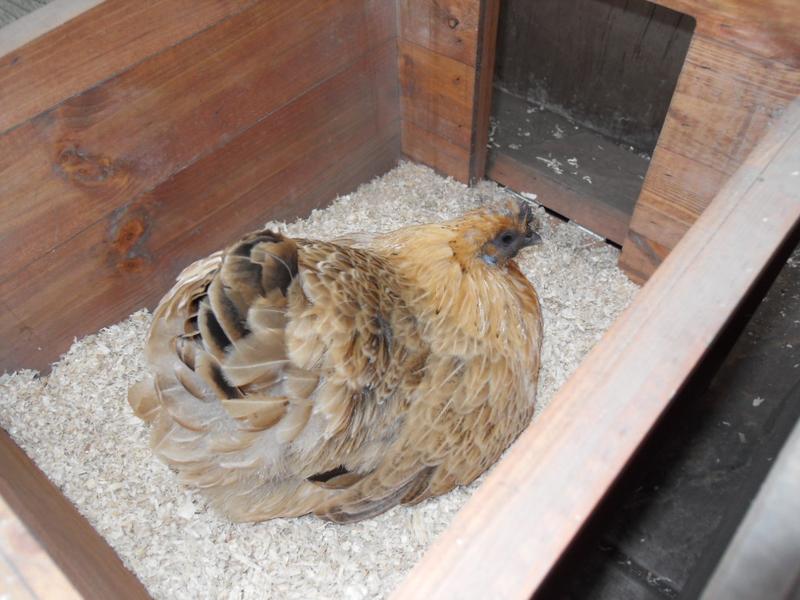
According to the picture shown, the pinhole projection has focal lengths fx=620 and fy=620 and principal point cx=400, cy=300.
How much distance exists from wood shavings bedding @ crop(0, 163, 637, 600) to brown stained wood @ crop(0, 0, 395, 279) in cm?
41

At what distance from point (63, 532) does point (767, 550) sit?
44.6 inches

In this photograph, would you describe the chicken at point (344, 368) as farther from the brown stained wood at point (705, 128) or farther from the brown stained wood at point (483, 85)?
the brown stained wood at point (483, 85)

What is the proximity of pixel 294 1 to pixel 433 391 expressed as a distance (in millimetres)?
1135

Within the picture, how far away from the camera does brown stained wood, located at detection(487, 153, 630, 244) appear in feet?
7.07

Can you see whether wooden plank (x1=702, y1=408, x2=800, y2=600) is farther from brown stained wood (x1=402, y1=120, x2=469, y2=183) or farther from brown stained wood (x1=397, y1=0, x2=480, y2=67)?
brown stained wood (x1=402, y1=120, x2=469, y2=183)

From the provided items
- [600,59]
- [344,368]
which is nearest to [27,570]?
[344,368]

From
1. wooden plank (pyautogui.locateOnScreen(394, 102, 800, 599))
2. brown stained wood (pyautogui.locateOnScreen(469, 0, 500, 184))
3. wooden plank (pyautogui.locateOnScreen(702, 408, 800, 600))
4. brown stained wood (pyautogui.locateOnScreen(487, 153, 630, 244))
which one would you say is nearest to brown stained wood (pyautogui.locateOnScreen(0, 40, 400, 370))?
brown stained wood (pyautogui.locateOnScreen(469, 0, 500, 184))

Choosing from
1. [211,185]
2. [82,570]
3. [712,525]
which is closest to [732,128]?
[712,525]

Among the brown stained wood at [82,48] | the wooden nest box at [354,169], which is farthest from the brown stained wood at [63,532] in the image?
the brown stained wood at [82,48]

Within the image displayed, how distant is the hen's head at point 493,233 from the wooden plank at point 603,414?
550 millimetres

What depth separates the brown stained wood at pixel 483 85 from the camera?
1897 mm

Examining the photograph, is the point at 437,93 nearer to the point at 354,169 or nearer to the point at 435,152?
the point at 435,152

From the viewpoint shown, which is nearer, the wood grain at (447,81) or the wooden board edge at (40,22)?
the wooden board edge at (40,22)

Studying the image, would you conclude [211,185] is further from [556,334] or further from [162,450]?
[556,334]
